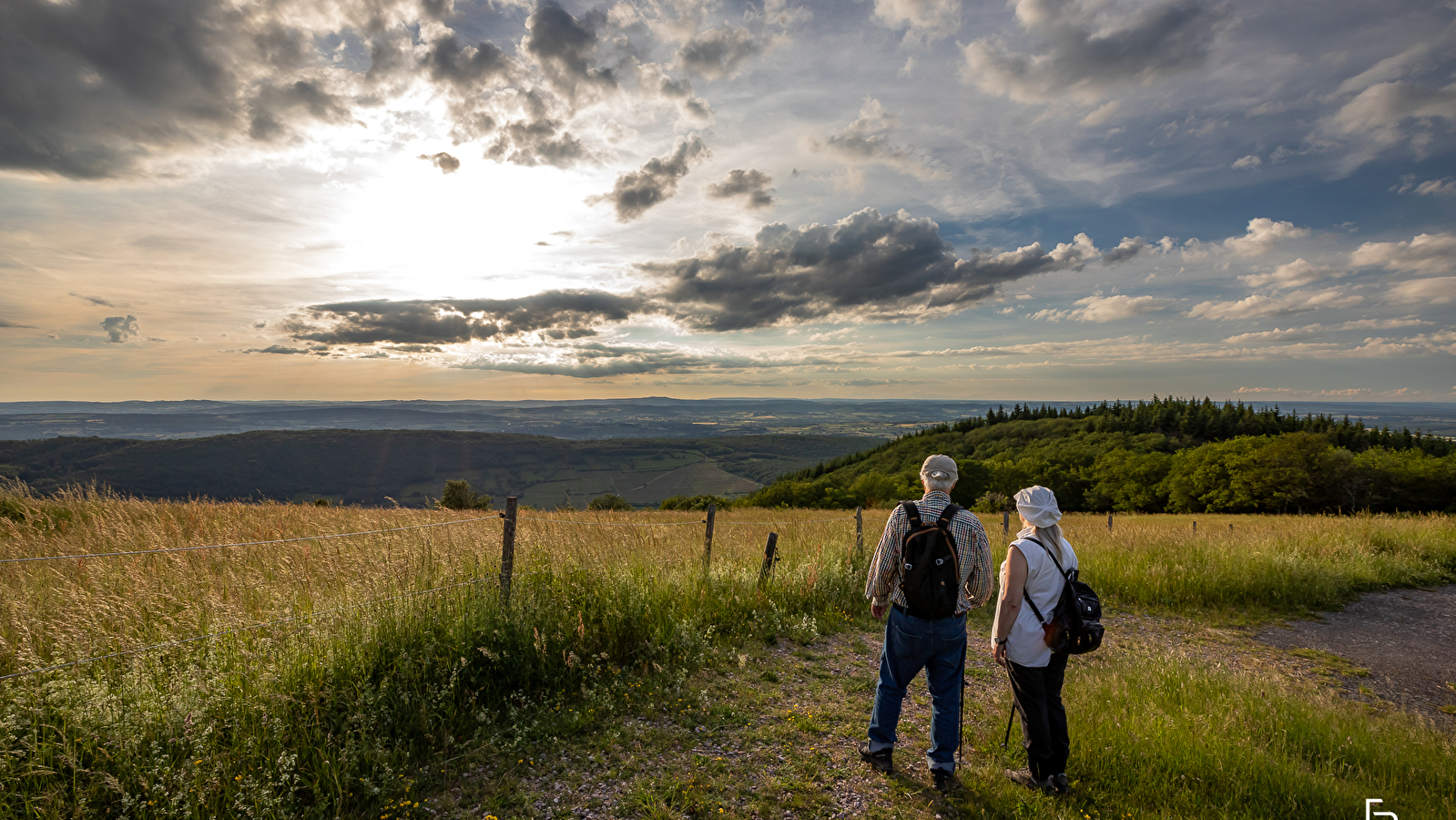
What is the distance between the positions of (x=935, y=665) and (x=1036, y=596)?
89cm

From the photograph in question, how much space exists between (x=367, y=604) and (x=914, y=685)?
5555 millimetres

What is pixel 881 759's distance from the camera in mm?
4367

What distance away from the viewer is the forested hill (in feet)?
190

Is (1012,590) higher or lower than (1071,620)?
higher

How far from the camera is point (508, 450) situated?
19462 centimetres

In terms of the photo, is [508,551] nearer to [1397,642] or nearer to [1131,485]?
[1397,642]

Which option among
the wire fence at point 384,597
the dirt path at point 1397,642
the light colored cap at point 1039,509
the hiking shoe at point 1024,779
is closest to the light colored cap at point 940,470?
the light colored cap at point 1039,509

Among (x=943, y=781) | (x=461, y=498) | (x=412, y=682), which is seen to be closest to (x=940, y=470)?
(x=943, y=781)

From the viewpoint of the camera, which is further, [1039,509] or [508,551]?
[508,551]

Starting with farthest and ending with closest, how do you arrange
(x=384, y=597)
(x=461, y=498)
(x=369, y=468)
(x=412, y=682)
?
(x=369, y=468), (x=461, y=498), (x=384, y=597), (x=412, y=682)

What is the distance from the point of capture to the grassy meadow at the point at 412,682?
3.65 meters

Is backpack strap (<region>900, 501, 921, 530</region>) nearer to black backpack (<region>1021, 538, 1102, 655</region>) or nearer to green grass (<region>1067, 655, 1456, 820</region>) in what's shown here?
black backpack (<region>1021, 538, 1102, 655</region>)

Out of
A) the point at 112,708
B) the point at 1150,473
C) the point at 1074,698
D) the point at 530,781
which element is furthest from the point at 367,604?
the point at 1150,473

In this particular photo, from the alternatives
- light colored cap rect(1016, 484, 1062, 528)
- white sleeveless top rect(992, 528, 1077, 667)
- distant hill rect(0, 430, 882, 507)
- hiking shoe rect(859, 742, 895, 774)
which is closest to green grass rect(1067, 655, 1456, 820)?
white sleeveless top rect(992, 528, 1077, 667)
